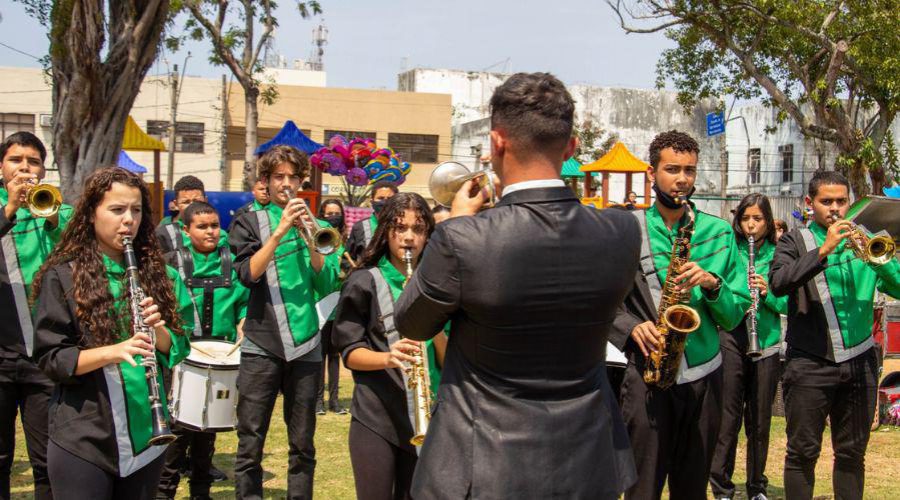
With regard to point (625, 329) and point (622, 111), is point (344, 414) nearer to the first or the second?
point (625, 329)

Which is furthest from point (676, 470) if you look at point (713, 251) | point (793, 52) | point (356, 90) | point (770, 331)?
point (356, 90)

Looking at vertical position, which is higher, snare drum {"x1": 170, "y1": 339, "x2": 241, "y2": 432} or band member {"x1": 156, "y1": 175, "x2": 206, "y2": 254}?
band member {"x1": 156, "y1": 175, "x2": 206, "y2": 254}

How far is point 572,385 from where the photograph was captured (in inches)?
119

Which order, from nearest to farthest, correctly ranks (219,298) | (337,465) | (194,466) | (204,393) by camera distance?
(204,393) → (194,466) → (219,298) → (337,465)

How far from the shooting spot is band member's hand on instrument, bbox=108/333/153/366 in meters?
3.73

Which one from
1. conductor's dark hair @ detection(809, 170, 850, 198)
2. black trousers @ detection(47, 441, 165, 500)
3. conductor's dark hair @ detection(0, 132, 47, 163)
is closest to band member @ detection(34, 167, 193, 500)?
black trousers @ detection(47, 441, 165, 500)

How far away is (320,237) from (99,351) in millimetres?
2325

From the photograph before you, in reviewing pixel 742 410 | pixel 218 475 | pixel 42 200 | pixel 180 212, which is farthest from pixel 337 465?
pixel 42 200

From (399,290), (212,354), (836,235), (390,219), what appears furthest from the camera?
(212,354)

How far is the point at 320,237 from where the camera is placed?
19.7 ft

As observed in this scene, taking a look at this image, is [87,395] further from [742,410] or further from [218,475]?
[742,410]

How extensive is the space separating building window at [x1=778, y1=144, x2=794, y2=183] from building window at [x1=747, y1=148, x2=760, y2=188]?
137 centimetres

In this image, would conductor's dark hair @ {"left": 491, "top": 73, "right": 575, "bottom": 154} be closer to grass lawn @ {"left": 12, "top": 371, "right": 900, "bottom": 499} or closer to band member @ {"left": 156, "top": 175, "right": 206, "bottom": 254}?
grass lawn @ {"left": 12, "top": 371, "right": 900, "bottom": 499}

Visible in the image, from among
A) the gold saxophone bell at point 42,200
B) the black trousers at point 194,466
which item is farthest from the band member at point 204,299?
the gold saxophone bell at point 42,200
